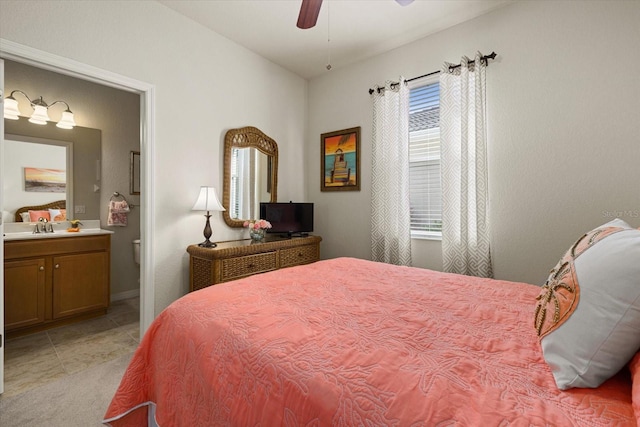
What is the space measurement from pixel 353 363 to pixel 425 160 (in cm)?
256

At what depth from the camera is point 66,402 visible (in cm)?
180

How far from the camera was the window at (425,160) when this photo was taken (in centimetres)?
292

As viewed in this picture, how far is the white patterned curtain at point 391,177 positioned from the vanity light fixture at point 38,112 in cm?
330

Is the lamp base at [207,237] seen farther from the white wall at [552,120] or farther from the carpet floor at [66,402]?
the white wall at [552,120]

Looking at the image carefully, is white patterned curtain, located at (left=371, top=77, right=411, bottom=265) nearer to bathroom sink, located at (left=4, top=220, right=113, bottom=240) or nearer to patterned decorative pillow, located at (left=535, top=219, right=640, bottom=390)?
patterned decorative pillow, located at (left=535, top=219, right=640, bottom=390)

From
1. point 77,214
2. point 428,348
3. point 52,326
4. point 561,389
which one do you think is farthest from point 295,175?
point 561,389

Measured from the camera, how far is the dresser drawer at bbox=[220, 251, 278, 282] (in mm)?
2553

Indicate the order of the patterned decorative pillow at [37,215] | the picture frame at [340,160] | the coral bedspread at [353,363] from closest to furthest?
1. the coral bedspread at [353,363]
2. the patterned decorative pillow at [37,215]
3. the picture frame at [340,160]

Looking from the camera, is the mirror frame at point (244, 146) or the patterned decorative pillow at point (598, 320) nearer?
the patterned decorative pillow at point (598, 320)

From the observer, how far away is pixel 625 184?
2043mm

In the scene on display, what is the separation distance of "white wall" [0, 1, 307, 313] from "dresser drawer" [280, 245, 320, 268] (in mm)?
572

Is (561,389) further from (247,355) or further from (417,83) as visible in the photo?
(417,83)

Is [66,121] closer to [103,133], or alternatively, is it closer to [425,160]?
[103,133]

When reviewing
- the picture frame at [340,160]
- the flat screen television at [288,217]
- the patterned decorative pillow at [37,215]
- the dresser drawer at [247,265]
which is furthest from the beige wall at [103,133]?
the picture frame at [340,160]
